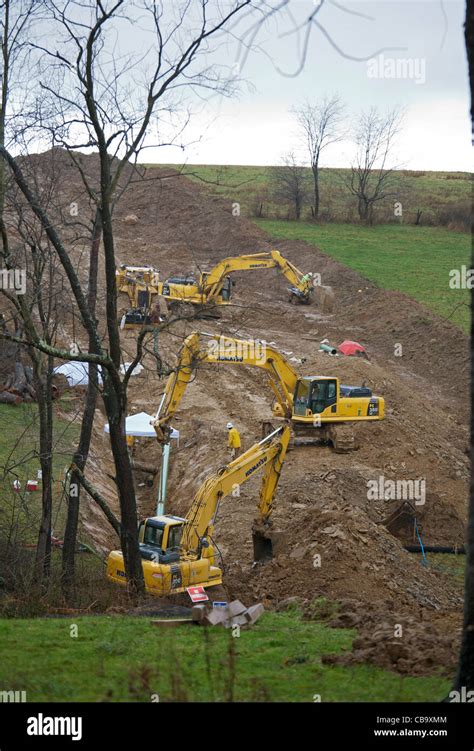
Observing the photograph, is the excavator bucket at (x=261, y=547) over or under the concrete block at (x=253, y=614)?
under

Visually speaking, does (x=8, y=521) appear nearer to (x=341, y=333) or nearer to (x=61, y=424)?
(x=61, y=424)

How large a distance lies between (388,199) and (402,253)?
1762 centimetres

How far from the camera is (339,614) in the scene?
11844mm

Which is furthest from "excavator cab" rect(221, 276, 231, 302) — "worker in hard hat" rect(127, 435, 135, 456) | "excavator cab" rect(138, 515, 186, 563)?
"excavator cab" rect(138, 515, 186, 563)

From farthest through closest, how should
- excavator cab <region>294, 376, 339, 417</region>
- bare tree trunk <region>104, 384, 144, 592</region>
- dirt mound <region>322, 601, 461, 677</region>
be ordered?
excavator cab <region>294, 376, 339, 417</region>
bare tree trunk <region>104, 384, 144, 592</region>
dirt mound <region>322, 601, 461, 677</region>

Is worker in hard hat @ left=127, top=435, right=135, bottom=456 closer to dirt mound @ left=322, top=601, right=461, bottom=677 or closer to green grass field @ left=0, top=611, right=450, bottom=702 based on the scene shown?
green grass field @ left=0, top=611, right=450, bottom=702

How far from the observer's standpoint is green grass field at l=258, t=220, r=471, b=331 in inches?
1754

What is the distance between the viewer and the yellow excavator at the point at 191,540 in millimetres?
15234

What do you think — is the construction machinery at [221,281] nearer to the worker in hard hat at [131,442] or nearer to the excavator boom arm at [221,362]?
the worker in hard hat at [131,442]

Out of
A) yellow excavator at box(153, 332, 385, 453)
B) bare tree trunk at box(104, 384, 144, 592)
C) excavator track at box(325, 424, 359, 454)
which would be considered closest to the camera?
bare tree trunk at box(104, 384, 144, 592)

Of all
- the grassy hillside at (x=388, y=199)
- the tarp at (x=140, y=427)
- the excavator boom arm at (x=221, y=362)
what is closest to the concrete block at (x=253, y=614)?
the excavator boom arm at (x=221, y=362)

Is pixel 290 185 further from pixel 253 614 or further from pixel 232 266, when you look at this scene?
pixel 253 614

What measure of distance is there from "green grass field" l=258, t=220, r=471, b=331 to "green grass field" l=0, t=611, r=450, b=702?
101 ft

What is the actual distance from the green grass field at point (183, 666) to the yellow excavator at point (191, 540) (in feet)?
12.3
